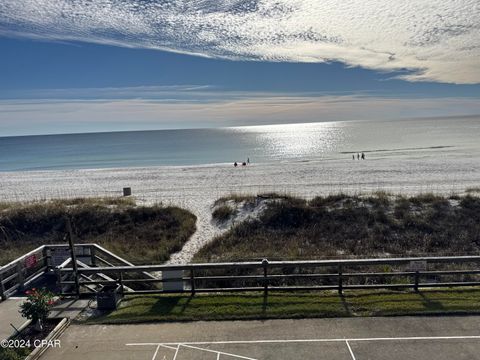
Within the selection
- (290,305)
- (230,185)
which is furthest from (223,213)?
(290,305)

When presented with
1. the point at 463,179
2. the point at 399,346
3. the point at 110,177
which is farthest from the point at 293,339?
the point at 110,177

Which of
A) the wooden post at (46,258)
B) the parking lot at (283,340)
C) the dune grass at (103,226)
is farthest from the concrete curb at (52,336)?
the dune grass at (103,226)

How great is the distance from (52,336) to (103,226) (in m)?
15.3

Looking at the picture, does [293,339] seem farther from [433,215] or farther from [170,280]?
[433,215]

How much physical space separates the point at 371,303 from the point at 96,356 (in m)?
6.84

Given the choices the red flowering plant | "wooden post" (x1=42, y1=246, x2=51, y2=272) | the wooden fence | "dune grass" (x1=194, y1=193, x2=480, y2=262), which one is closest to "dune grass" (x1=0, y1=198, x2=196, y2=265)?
"dune grass" (x1=194, y1=193, x2=480, y2=262)

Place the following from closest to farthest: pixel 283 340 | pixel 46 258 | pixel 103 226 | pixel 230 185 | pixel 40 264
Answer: pixel 283 340 < pixel 46 258 < pixel 40 264 < pixel 103 226 < pixel 230 185

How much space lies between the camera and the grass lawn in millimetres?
9117

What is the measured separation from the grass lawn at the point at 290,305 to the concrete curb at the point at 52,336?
70cm

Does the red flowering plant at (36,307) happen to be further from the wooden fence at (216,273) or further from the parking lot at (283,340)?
Result: the wooden fence at (216,273)

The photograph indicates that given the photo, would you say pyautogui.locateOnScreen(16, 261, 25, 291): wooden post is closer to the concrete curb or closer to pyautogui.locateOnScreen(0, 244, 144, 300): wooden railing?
pyautogui.locateOnScreen(0, 244, 144, 300): wooden railing

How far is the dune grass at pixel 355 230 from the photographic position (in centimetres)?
1769

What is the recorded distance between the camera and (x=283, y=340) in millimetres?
8141

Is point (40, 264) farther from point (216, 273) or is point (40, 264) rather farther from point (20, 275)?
point (216, 273)
